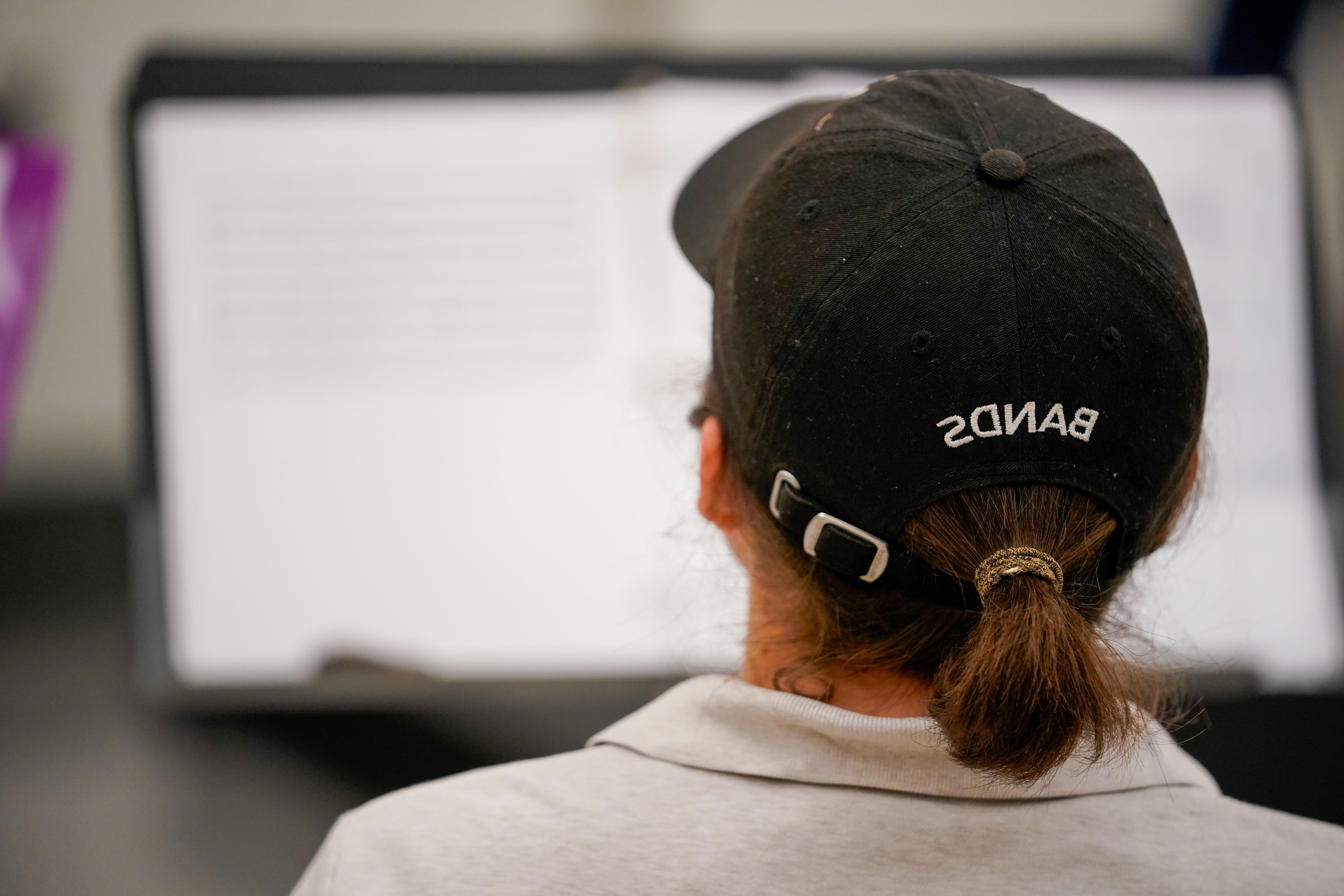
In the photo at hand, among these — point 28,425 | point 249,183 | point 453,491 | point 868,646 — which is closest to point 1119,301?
point 868,646

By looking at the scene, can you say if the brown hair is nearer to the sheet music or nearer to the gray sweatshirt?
the gray sweatshirt

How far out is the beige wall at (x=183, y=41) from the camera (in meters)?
1.12

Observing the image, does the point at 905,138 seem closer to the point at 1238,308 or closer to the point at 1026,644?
the point at 1026,644

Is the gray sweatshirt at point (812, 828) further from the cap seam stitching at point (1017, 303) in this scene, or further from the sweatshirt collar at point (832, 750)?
the cap seam stitching at point (1017, 303)

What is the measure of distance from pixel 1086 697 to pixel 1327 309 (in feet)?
2.75

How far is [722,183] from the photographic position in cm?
54

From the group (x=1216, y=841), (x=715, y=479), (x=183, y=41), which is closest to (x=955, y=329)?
(x=715, y=479)

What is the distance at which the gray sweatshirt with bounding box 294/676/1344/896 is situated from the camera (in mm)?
373

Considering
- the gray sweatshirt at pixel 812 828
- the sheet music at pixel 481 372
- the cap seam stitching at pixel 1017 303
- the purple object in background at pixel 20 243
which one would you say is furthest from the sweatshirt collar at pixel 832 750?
the purple object in background at pixel 20 243

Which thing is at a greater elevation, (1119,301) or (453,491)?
(1119,301)

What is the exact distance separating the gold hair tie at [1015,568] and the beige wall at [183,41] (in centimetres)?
89

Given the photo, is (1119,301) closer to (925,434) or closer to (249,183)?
(925,434)

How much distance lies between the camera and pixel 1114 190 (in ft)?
1.25

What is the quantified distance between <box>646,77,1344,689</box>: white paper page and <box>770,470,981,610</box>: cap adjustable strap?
1.94 ft
